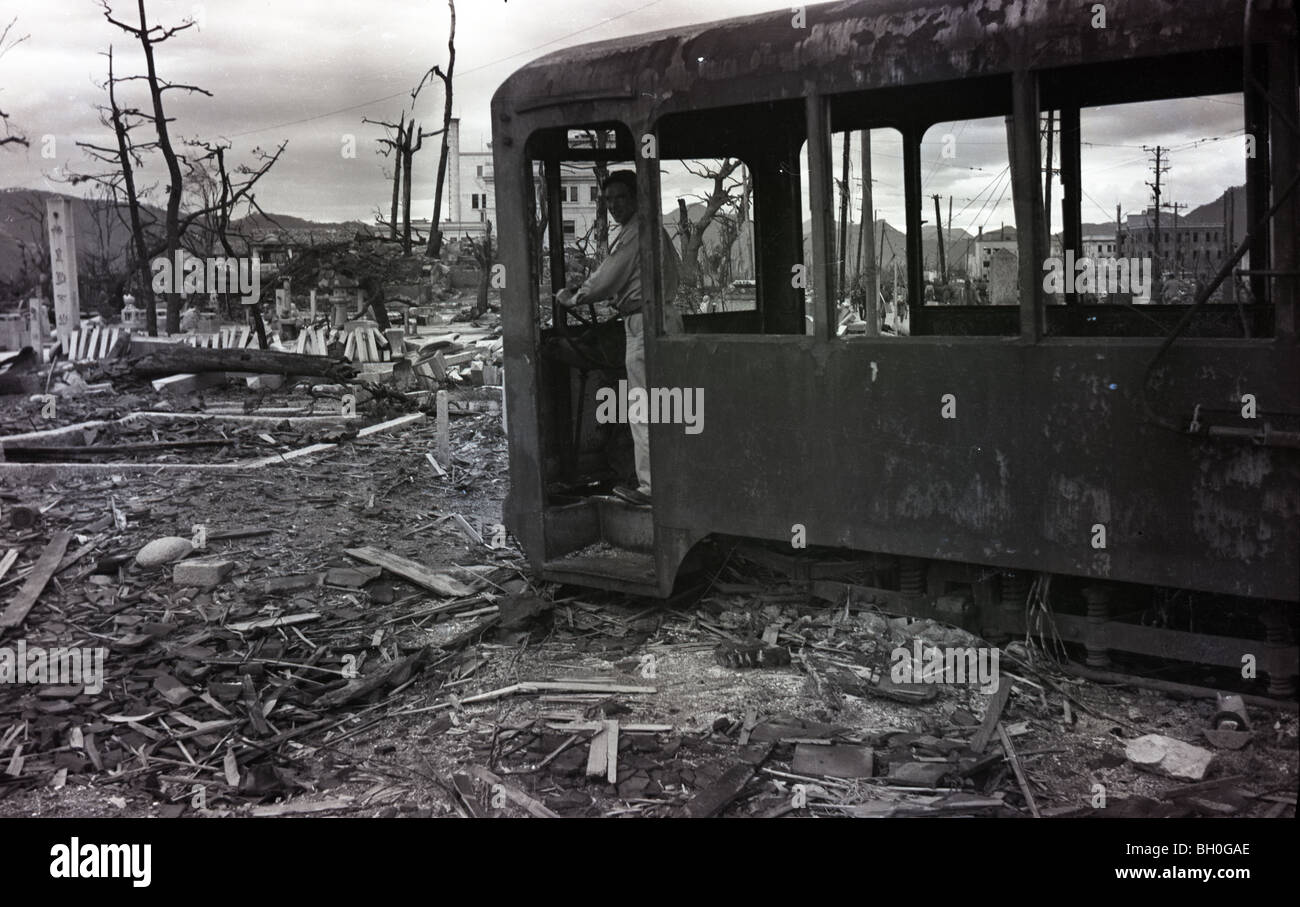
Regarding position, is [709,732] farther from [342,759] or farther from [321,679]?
[321,679]

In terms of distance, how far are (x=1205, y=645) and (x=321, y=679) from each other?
4.35 metres

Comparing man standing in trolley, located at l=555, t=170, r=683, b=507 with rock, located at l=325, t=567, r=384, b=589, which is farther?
rock, located at l=325, t=567, r=384, b=589

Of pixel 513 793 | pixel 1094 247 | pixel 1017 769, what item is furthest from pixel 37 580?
pixel 1094 247

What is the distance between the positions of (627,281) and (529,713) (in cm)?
246

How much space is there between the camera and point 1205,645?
4.94 meters

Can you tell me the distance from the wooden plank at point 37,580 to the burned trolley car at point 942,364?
126 inches

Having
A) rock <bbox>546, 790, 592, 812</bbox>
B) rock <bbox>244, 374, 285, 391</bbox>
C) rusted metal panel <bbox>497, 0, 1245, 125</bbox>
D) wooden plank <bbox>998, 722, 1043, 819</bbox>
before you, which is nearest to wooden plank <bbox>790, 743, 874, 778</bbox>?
wooden plank <bbox>998, 722, 1043, 819</bbox>

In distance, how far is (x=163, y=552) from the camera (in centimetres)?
849

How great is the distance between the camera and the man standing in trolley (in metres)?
6.49

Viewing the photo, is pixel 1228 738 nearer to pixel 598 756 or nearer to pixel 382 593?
pixel 598 756

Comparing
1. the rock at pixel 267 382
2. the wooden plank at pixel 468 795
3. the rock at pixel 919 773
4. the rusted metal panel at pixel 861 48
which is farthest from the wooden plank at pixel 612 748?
the rock at pixel 267 382

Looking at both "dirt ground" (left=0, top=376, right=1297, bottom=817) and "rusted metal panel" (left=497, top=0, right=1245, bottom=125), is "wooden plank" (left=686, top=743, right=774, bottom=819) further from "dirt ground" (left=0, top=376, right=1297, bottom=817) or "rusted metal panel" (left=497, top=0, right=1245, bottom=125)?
"rusted metal panel" (left=497, top=0, right=1245, bottom=125)

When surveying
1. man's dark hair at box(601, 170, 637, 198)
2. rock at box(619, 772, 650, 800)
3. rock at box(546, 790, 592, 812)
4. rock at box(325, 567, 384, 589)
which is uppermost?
man's dark hair at box(601, 170, 637, 198)

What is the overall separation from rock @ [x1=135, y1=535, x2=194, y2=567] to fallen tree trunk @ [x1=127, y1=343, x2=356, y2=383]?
10649mm
